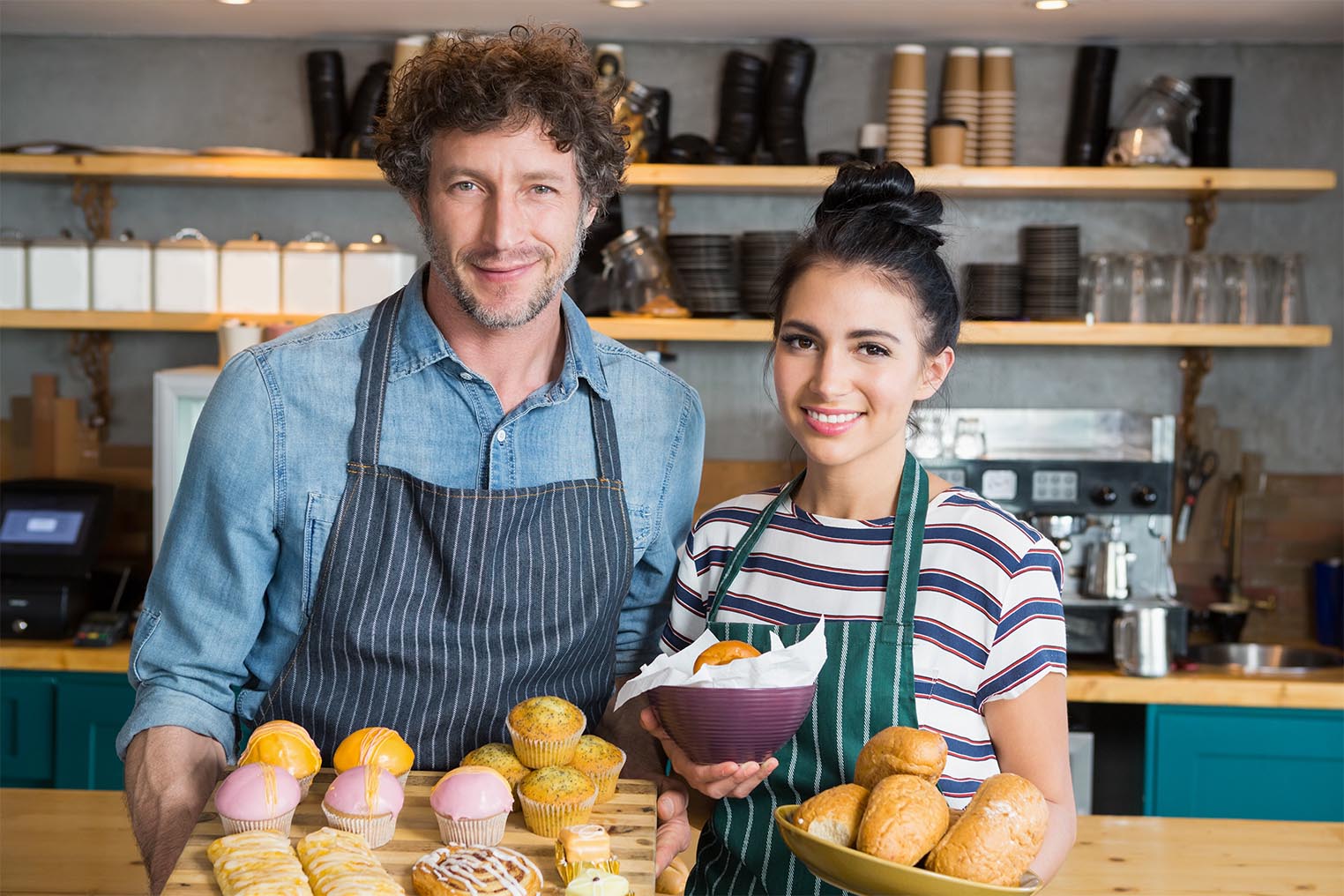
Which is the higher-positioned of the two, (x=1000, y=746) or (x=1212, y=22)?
(x=1212, y=22)

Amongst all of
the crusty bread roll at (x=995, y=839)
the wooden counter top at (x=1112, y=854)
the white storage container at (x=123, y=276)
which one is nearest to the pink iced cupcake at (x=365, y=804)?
the crusty bread roll at (x=995, y=839)

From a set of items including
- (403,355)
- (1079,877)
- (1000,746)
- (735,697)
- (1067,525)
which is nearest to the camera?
(735,697)

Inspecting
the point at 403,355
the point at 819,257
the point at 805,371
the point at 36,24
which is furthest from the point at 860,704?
the point at 36,24

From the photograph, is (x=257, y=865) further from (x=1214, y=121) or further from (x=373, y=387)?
(x=1214, y=121)

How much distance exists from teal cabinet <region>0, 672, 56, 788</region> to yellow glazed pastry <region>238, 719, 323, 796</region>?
7.32ft

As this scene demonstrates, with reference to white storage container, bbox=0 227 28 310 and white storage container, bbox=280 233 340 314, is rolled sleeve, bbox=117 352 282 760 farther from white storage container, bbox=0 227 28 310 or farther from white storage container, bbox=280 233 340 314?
white storage container, bbox=0 227 28 310

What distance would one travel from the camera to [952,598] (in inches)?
54.2

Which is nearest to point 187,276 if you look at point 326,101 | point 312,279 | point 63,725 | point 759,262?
point 312,279

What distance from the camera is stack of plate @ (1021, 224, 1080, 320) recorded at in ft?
11.2

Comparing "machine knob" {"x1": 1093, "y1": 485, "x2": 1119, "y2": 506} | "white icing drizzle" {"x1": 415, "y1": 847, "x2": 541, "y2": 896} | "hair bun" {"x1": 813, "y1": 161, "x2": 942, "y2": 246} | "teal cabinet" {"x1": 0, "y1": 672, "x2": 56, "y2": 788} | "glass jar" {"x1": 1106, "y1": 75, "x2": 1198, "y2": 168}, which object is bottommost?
"teal cabinet" {"x1": 0, "y1": 672, "x2": 56, "y2": 788}

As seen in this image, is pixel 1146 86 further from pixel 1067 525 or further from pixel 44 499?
pixel 44 499

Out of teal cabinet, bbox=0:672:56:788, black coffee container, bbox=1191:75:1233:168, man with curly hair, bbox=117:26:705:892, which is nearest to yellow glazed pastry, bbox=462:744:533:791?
man with curly hair, bbox=117:26:705:892

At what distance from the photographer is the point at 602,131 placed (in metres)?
1.62

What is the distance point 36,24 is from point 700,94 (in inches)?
74.3
